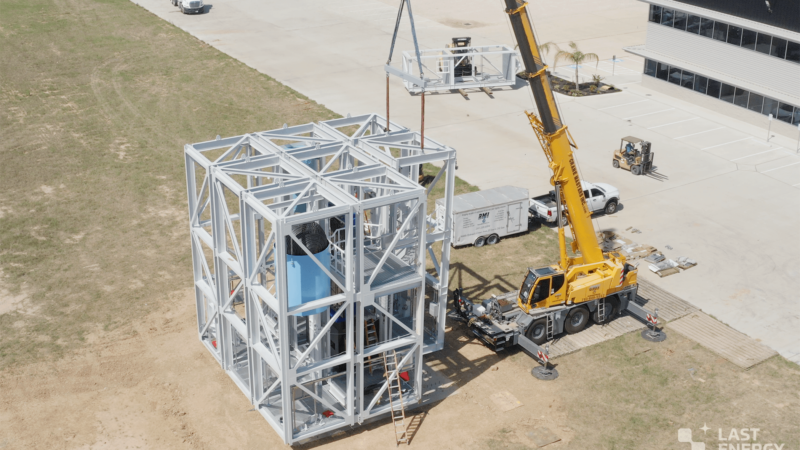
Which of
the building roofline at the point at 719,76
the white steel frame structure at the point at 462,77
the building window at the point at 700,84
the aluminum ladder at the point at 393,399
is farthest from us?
the white steel frame structure at the point at 462,77

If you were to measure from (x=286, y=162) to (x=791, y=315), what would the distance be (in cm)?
2044

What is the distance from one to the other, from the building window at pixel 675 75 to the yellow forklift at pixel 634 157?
42.5 feet

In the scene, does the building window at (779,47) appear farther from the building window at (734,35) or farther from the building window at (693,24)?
the building window at (693,24)

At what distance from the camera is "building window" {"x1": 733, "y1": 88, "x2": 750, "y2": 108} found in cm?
5128

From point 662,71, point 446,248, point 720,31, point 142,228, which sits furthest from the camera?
point 662,71

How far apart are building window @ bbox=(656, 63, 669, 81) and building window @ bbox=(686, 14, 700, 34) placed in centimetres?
314

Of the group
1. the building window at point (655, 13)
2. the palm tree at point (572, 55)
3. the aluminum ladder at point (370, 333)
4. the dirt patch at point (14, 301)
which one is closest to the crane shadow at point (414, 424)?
the aluminum ladder at point (370, 333)

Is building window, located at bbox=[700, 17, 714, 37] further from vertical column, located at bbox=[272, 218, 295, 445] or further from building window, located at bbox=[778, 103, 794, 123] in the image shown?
vertical column, located at bbox=[272, 218, 295, 445]

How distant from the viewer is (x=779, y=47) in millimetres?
48125

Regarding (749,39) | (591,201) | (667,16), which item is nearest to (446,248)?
(591,201)

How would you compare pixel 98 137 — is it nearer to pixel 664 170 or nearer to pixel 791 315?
pixel 664 170

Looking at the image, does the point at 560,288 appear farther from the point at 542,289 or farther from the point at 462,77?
the point at 462,77

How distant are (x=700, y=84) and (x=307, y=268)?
3898cm

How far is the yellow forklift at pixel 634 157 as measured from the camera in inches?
1722
